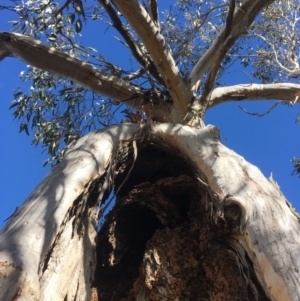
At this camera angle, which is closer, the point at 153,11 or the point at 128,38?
the point at 128,38

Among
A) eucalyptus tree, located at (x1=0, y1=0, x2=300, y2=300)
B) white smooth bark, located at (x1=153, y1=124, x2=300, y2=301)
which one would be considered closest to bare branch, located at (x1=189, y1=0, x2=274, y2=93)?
eucalyptus tree, located at (x1=0, y1=0, x2=300, y2=300)

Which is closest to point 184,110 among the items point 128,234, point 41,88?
point 128,234

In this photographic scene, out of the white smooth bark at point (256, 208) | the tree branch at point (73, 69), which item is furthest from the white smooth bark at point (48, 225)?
the tree branch at point (73, 69)

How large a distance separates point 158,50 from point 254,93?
1.22 metres

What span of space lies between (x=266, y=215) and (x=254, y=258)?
199 millimetres

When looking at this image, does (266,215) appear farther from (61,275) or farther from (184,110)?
(184,110)

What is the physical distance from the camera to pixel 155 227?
2.56 m

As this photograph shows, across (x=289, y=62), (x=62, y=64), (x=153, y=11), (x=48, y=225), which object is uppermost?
(x=289, y=62)

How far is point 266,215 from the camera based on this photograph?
1794mm

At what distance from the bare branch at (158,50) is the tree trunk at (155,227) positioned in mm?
549

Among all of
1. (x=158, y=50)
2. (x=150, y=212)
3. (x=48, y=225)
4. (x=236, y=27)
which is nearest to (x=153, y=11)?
(x=236, y=27)

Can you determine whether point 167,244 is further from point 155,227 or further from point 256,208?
point 256,208

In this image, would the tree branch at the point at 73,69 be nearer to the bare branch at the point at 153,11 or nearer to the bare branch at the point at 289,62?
the bare branch at the point at 153,11

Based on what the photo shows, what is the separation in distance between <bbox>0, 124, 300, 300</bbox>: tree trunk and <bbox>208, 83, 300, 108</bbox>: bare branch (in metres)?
1.17
